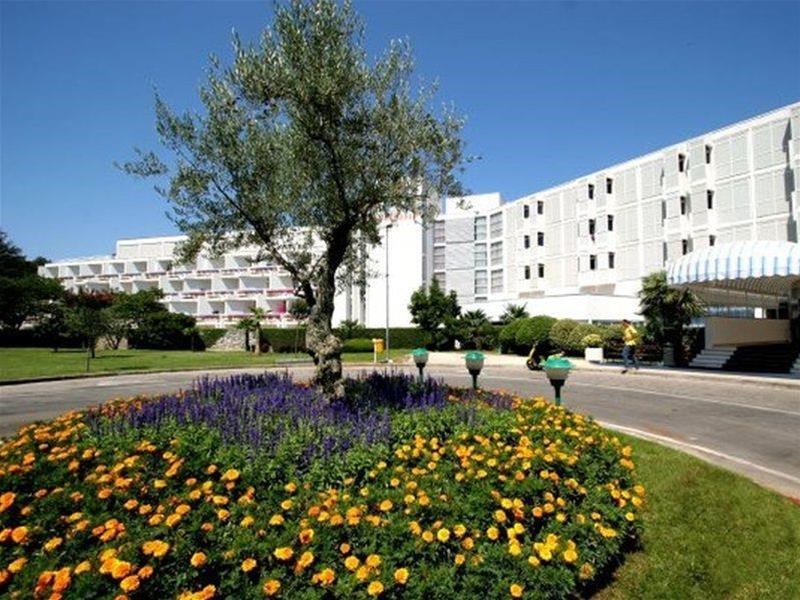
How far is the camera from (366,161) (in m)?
7.75

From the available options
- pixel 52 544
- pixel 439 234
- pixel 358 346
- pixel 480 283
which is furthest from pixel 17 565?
pixel 439 234

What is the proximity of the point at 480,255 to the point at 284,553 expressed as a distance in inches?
2365

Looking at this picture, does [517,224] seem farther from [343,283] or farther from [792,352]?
[343,283]

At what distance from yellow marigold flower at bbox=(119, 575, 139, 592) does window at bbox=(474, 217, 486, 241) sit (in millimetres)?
60715

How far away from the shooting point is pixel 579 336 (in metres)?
33.2

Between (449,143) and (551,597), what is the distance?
6.15 metres

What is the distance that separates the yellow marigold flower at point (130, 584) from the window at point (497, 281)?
57444 mm

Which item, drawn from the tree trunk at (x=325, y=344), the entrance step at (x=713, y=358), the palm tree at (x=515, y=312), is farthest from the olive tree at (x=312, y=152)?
the palm tree at (x=515, y=312)

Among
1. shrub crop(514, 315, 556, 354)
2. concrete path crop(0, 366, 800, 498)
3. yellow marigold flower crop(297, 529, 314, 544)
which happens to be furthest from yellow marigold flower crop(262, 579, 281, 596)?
shrub crop(514, 315, 556, 354)

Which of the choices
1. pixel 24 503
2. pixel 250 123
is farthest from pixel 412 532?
pixel 250 123

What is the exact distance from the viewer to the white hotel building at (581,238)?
118 ft

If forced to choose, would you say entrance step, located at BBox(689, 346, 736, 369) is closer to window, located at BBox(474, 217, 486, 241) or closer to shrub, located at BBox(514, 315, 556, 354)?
shrub, located at BBox(514, 315, 556, 354)

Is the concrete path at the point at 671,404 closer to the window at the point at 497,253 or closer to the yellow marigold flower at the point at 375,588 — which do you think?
the yellow marigold flower at the point at 375,588

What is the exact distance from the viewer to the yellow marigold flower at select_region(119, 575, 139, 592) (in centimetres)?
304
